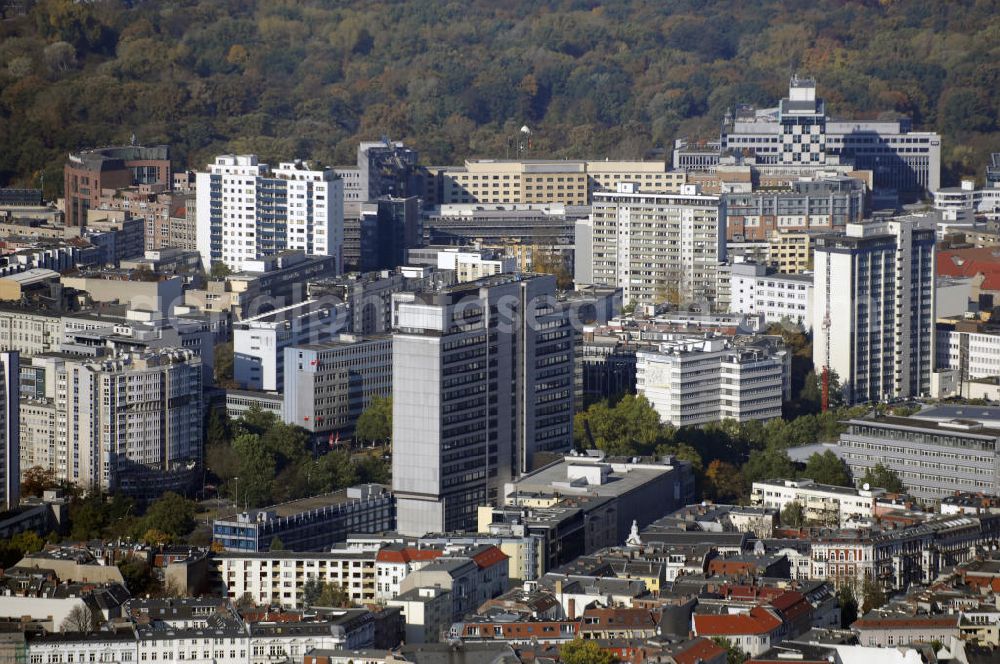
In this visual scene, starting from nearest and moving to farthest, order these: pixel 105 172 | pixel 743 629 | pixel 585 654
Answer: pixel 585 654 < pixel 743 629 < pixel 105 172

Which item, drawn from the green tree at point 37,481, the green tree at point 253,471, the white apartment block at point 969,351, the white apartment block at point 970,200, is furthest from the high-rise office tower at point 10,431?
the white apartment block at point 970,200

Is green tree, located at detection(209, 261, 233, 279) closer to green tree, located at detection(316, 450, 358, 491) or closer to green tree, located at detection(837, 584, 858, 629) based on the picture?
green tree, located at detection(316, 450, 358, 491)

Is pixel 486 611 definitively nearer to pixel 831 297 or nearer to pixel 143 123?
pixel 831 297

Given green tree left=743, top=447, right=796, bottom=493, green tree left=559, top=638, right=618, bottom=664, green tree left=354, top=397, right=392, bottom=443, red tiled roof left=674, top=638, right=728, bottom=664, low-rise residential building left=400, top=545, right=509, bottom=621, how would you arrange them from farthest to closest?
green tree left=354, top=397, right=392, bottom=443, green tree left=743, top=447, right=796, bottom=493, low-rise residential building left=400, top=545, right=509, bottom=621, green tree left=559, top=638, right=618, bottom=664, red tiled roof left=674, top=638, right=728, bottom=664

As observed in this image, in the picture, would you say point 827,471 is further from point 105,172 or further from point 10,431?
point 105,172

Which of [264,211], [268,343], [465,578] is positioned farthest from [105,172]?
[465,578]

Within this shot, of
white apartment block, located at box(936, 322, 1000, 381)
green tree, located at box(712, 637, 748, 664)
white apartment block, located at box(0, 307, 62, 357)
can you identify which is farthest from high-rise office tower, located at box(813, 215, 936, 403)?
green tree, located at box(712, 637, 748, 664)
